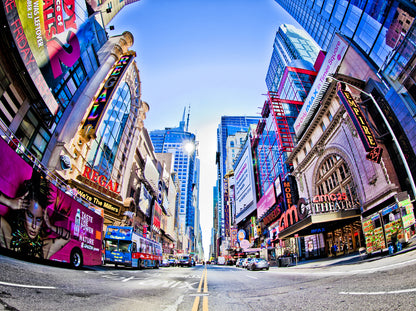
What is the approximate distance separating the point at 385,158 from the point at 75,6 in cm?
3544

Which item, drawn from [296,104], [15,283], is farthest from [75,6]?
[296,104]

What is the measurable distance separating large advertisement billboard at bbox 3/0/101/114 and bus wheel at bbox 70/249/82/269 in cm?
1280

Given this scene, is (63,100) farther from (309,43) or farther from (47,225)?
(309,43)

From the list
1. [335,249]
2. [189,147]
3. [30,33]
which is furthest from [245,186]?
[189,147]

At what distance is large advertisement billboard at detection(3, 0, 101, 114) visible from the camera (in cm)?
1354

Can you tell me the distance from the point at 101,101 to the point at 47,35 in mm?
8823

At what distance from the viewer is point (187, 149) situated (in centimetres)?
18338

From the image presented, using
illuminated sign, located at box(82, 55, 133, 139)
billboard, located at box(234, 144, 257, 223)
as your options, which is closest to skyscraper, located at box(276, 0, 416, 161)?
illuminated sign, located at box(82, 55, 133, 139)

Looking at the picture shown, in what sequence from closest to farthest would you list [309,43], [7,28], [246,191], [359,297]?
[359,297], [7,28], [246,191], [309,43]

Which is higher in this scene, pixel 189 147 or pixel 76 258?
pixel 189 147

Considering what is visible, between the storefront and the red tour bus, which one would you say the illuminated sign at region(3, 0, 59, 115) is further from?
the storefront

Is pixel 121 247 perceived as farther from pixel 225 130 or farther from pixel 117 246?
pixel 225 130

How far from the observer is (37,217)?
8555 mm

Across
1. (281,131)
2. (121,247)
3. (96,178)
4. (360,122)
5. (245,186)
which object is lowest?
(121,247)
